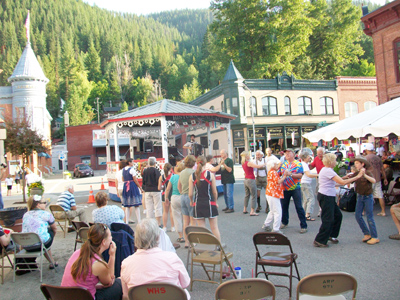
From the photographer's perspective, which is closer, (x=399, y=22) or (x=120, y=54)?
(x=399, y=22)

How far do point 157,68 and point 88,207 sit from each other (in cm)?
9630

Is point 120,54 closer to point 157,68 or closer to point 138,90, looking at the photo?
point 157,68

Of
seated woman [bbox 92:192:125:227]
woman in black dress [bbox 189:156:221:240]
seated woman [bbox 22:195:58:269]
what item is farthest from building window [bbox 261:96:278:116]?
seated woman [bbox 92:192:125:227]

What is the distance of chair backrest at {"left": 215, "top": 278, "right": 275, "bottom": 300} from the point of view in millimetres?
2930

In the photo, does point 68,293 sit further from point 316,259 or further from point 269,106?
point 269,106

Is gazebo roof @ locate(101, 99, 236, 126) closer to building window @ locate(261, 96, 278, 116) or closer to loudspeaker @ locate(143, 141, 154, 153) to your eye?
loudspeaker @ locate(143, 141, 154, 153)

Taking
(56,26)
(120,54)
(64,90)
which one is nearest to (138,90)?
(64,90)

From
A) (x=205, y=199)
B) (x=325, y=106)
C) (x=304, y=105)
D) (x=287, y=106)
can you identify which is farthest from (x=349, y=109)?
(x=205, y=199)

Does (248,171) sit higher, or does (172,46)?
(172,46)

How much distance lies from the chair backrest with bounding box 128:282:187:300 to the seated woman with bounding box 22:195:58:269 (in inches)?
129

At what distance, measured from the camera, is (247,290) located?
296 cm

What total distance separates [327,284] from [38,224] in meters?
4.81

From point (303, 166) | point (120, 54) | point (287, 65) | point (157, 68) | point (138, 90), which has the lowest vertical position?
point (303, 166)

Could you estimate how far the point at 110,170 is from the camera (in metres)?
15.7
